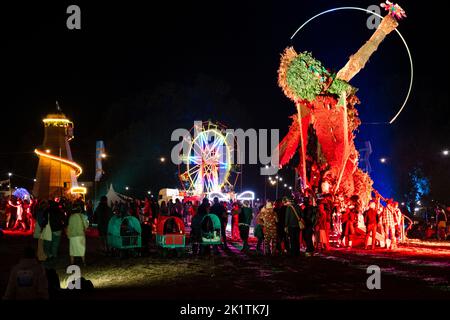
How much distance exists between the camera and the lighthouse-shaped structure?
43.2 meters

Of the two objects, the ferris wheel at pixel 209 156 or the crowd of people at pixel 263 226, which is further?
the ferris wheel at pixel 209 156

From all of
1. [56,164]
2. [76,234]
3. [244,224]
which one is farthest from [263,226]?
[56,164]

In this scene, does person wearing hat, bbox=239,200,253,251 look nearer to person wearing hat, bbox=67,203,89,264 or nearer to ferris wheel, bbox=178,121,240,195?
person wearing hat, bbox=67,203,89,264

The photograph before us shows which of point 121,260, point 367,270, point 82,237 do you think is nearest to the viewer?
point 367,270

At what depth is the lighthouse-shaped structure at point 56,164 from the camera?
142 ft

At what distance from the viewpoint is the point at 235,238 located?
23.0 m

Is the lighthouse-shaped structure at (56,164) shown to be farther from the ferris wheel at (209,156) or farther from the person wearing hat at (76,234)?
the person wearing hat at (76,234)

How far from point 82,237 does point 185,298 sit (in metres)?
5.54

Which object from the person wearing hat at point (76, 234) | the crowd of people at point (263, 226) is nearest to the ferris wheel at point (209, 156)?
the crowd of people at point (263, 226)

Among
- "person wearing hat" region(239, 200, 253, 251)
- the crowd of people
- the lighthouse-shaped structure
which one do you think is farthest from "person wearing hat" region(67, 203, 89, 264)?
the lighthouse-shaped structure

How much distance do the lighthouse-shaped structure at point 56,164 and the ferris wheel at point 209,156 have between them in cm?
1233

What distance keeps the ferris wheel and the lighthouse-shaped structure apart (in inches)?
485
